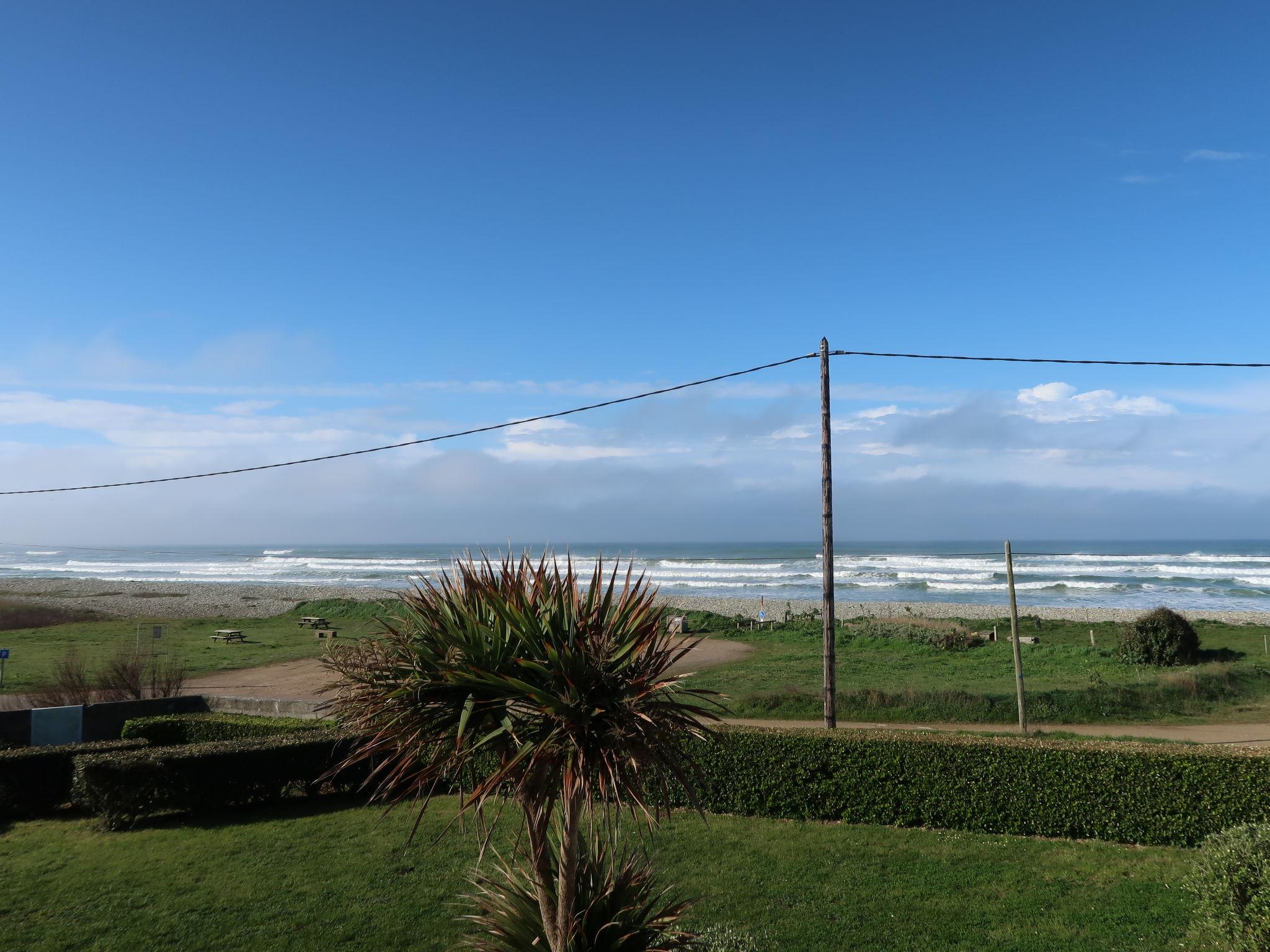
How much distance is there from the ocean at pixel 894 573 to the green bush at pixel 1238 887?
2065cm

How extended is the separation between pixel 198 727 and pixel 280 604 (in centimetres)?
4560

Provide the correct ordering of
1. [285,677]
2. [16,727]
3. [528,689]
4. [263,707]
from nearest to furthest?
[528,689] → [16,727] → [263,707] → [285,677]

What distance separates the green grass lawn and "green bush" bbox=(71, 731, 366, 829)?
10.6 metres

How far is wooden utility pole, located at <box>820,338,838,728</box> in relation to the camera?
10852 mm

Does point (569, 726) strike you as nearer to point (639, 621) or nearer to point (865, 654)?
point (639, 621)

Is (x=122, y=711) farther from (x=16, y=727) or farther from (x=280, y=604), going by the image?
(x=280, y=604)

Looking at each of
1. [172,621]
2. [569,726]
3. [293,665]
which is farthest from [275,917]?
[172,621]

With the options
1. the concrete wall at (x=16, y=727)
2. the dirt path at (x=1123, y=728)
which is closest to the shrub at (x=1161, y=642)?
the dirt path at (x=1123, y=728)

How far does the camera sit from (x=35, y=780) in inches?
449

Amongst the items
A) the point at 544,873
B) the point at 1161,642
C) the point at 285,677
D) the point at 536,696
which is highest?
the point at 536,696

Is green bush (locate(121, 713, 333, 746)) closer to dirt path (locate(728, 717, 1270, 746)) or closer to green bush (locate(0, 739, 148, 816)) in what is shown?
green bush (locate(0, 739, 148, 816))

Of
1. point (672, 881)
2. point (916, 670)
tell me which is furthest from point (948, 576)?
point (672, 881)

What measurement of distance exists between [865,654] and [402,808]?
19.6 m

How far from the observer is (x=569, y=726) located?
4.04 metres
